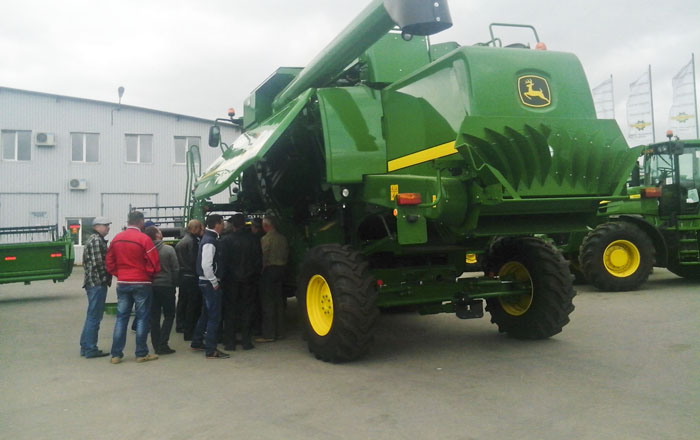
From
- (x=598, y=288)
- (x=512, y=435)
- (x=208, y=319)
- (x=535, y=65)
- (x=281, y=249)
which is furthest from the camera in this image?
(x=598, y=288)

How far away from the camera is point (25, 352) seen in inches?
302

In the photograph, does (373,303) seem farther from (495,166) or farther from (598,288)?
(598,288)

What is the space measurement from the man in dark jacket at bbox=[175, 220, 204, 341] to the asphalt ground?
1.31 ft

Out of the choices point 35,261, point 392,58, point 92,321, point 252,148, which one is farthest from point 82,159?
point 392,58

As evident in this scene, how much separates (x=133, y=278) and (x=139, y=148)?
20.0 meters

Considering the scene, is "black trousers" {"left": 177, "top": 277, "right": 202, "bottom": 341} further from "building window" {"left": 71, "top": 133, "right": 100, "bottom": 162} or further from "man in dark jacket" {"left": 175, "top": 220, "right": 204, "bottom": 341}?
"building window" {"left": 71, "top": 133, "right": 100, "bottom": 162}

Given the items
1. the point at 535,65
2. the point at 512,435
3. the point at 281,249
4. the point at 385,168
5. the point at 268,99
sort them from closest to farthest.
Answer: the point at 512,435, the point at 535,65, the point at 385,168, the point at 281,249, the point at 268,99

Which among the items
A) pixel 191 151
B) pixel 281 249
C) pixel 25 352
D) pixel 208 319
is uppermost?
pixel 191 151

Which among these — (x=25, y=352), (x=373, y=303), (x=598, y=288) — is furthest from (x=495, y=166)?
(x=598, y=288)

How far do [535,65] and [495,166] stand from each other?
4.28 feet

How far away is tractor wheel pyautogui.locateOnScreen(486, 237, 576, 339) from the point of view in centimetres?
707

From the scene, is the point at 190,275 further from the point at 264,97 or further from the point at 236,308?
the point at 264,97

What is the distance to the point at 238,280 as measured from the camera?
7602 millimetres

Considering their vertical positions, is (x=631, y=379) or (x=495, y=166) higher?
(x=495, y=166)
